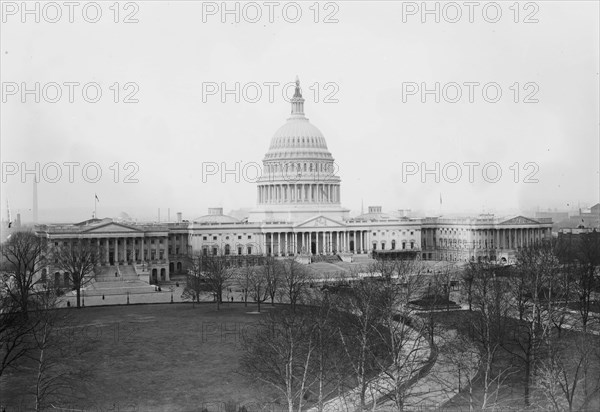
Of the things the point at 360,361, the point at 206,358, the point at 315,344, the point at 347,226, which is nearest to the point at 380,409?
the point at 360,361

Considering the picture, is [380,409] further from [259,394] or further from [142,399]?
[142,399]

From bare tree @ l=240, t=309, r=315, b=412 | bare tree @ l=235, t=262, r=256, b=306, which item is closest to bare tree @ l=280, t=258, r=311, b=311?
bare tree @ l=235, t=262, r=256, b=306

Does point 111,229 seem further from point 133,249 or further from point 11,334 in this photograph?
point 11,334

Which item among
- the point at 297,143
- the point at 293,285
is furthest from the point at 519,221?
the point at 293,285

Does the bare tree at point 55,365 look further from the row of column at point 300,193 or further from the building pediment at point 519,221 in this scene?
the building pediment at point 519,221

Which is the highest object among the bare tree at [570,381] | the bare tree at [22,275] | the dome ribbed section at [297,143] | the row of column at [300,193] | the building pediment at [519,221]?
the dome ribbed section at [297,143]

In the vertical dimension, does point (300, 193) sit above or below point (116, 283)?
above

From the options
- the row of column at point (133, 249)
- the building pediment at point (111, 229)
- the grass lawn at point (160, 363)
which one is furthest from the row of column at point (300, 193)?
the grass lawn at point (160, 363)

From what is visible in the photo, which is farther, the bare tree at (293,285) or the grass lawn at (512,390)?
the bare tree at (293,285)
